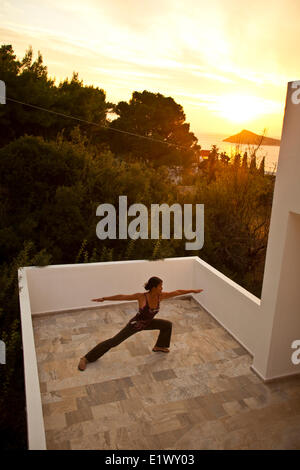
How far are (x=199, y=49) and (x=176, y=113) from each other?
558 inches

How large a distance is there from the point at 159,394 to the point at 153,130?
64.7 feet

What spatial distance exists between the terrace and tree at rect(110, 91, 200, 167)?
51.0ft

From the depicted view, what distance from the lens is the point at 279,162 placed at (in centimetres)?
428

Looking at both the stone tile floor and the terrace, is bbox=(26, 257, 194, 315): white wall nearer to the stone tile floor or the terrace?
the terrace

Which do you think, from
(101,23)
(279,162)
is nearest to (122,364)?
(279,162)

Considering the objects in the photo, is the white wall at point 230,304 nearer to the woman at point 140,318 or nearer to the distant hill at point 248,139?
the woman at point 140,318

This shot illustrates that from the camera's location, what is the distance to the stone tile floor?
3.84 meters

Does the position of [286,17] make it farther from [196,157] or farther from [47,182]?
[196,157]

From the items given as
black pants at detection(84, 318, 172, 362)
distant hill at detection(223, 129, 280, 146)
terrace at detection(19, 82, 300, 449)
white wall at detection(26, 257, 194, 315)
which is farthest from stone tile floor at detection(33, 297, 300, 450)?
distant hill at detection(223, 129, 280, 146)

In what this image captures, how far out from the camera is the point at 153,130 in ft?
72.8

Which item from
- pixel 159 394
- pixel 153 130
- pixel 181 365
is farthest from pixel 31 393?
pixel 153 130

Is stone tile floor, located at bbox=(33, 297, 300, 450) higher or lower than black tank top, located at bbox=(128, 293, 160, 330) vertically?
lower

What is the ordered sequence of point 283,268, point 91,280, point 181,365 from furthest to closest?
point 91,280
point 181,365
point 283,268

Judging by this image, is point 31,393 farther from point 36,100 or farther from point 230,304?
point 36,100
